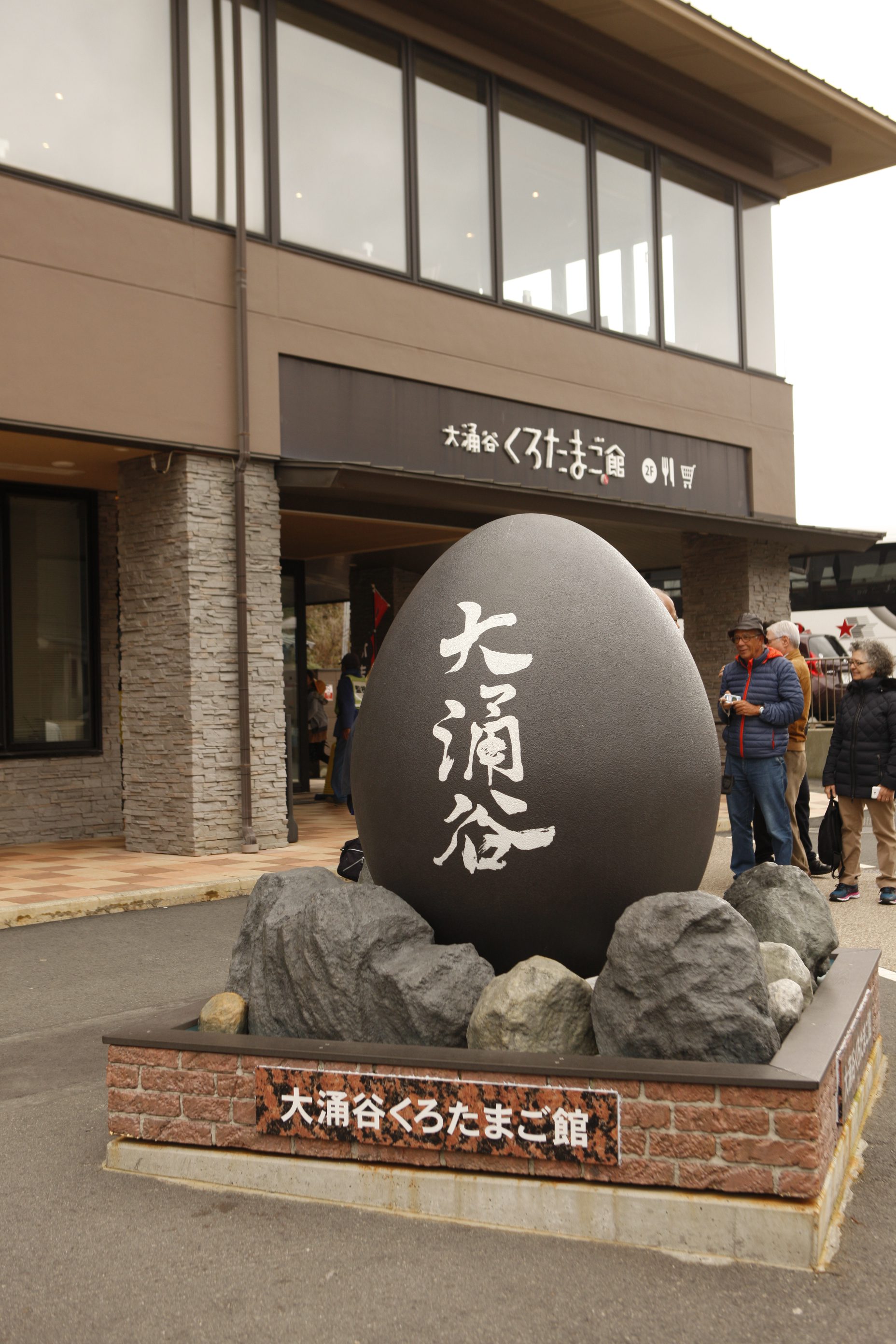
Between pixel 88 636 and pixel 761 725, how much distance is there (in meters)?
7.89

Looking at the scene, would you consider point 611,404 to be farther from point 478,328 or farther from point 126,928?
point 126,928

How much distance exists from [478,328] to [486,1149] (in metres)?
11.9

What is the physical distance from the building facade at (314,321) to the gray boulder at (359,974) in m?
7.59

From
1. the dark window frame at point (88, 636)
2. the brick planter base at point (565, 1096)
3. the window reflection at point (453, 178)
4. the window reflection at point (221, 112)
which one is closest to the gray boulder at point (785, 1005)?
the brick planter base at point (565, 1096)

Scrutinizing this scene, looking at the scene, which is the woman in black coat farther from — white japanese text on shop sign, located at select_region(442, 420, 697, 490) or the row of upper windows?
the row of upper windows

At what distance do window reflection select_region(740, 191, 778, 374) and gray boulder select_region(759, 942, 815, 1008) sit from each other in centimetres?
1473

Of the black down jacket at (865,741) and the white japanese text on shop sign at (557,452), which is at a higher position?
the white japanese text on shop sign at (557,452)

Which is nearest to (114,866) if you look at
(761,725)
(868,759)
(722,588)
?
(761,725)

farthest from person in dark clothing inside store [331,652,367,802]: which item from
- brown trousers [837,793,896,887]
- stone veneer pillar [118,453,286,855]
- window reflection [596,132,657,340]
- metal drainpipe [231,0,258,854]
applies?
brown trousers [837,793,896,887]

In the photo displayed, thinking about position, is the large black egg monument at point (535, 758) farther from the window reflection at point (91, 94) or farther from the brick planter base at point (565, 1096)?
the window reflection at point (91, 94)

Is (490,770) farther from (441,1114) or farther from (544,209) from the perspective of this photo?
(544,209)

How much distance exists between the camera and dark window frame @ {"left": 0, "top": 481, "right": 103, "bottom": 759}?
42.5ft

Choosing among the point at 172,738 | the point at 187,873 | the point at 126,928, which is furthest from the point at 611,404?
the point at 126,928

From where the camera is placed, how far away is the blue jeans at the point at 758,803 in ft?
29.3
